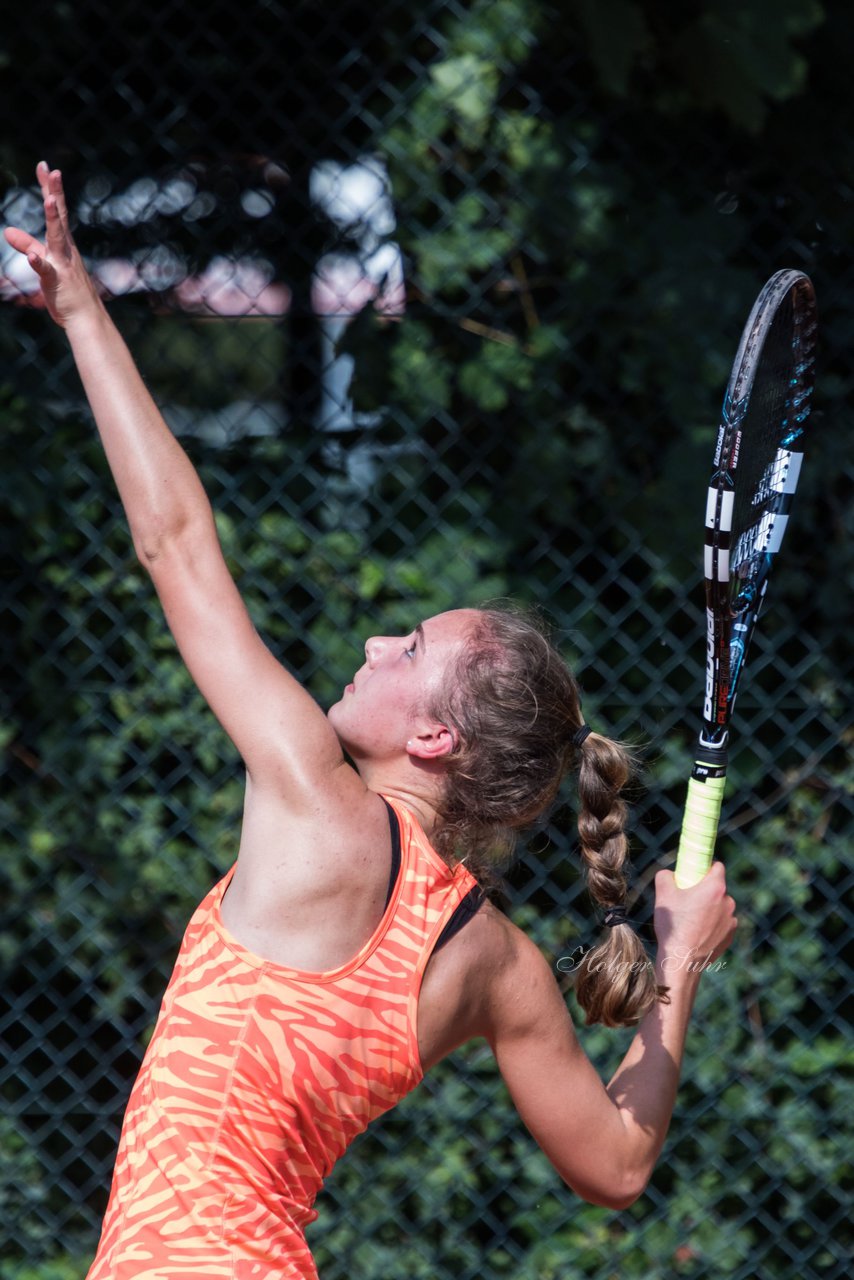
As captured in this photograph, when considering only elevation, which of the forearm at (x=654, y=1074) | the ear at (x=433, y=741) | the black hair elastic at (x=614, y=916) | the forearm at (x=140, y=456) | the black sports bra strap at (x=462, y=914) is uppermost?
the forearm at (x=140, y=456)

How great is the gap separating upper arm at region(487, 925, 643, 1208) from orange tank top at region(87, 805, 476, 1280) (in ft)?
0.51

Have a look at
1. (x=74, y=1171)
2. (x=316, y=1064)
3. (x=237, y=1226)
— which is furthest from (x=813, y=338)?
(x=74, y=1171)

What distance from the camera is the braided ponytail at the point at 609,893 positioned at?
1595mm

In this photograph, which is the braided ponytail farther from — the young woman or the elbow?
the elbow

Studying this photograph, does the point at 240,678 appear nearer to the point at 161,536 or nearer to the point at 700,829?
the point at 161,536

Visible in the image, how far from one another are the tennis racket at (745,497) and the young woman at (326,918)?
0.62 ft

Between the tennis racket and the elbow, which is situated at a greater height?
the elbow

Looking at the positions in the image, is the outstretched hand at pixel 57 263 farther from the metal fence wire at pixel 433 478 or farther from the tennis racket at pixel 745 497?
the metal fence wire at pixel 433 478

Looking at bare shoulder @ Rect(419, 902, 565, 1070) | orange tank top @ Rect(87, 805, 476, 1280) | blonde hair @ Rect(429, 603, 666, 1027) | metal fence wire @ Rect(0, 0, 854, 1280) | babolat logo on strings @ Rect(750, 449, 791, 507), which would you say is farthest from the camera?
metal fence wire @ Rect(0, 0, 854, 1280)

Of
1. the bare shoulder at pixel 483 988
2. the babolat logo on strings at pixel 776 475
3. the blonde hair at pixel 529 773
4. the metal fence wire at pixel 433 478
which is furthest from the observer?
the metal fence wire at pixel 433 478

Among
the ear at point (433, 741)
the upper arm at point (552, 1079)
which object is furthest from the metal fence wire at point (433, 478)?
the ear at point (433, 741)

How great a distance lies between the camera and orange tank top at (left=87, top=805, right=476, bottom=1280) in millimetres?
1354

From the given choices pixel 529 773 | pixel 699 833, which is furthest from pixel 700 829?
pixel 529 773

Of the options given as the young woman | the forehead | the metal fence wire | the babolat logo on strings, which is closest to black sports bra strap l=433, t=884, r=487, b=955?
the young woman
